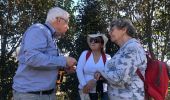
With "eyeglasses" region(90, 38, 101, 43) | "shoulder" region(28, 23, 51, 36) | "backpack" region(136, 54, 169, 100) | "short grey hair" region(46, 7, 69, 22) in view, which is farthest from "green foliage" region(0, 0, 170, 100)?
"backpack" region(136, 54, 169, 100)

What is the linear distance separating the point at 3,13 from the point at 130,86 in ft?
23.0

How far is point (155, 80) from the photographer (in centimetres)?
412

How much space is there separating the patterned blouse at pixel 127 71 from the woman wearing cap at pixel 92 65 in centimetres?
133

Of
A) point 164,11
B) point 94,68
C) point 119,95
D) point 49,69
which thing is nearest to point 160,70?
point 119,95

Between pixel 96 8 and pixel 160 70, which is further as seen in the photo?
pixel 96 8

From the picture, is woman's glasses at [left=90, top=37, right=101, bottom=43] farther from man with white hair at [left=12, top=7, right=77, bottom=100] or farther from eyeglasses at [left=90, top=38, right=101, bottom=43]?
man with white hair at [left=12, top=7, right=77, bottom=100]

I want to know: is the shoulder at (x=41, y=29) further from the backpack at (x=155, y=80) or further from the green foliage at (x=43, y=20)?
the green foliage at (x=43, y=20)

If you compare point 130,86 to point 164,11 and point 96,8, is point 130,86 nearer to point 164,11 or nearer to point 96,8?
point 96,8

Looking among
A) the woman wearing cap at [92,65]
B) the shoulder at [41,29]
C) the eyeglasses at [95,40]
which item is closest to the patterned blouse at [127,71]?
the shoulder at [41,29]

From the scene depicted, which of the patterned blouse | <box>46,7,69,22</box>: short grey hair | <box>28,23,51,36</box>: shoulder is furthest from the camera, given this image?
<box>46,7,69,22</box>: short grey hair

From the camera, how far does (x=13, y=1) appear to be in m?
10.5

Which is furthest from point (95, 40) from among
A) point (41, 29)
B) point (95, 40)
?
point (41, 29)

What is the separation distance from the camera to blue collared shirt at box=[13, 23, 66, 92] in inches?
160

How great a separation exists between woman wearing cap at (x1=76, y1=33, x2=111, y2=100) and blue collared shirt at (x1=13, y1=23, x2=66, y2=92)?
1.29 m
